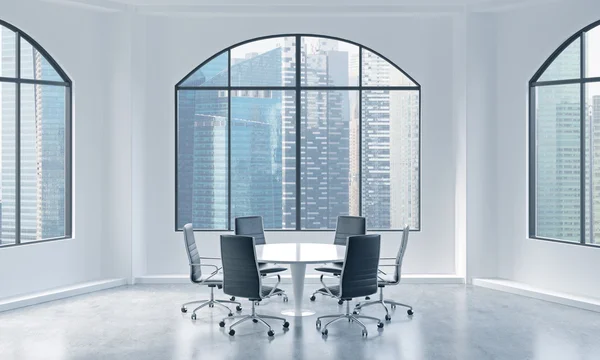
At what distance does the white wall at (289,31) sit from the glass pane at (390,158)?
224 mm

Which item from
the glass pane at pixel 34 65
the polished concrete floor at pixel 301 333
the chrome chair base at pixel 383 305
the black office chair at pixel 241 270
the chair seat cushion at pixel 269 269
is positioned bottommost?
the polished concrete floor at pixel 301 333

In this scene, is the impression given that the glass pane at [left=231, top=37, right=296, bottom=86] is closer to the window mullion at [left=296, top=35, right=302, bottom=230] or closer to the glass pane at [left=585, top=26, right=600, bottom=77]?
the window mullion at [left=296, top=35, right=302, bottom=230]

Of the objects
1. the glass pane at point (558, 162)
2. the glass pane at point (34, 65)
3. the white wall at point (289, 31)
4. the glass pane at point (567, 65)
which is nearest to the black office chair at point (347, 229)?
the white wall at point (289, 31)

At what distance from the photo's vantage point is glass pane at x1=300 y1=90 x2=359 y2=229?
444 inches

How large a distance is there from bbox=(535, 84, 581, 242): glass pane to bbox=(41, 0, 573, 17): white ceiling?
1.46 m

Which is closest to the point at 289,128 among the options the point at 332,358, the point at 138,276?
the point at 138,276

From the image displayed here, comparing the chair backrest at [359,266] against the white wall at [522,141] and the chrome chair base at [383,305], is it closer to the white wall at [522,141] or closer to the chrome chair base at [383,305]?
the chrome chair base at [383,305]

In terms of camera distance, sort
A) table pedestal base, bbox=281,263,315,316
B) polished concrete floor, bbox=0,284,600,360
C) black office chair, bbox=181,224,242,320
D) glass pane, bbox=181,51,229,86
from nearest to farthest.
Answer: polished concrete floor, bbox=0,284,600,360 < black office chair, bbox=181,224,242,320 < table pedestal base, bbox=281,263,315,316 < glass pane, bbox=181,51,229,86

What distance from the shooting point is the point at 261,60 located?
36.9 ft

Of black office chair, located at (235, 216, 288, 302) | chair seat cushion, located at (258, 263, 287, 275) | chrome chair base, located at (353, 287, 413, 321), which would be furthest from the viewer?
black office chair, located at (235, 216, 288, 302)

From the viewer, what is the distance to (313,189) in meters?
11.3

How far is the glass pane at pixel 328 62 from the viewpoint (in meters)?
11.2

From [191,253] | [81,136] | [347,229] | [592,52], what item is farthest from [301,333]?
[592,52]

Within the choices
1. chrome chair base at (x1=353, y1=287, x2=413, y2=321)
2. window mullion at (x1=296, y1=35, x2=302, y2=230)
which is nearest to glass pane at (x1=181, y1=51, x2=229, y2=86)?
window mullion at (x1=296, y1=35, x2=302, y2=230)
